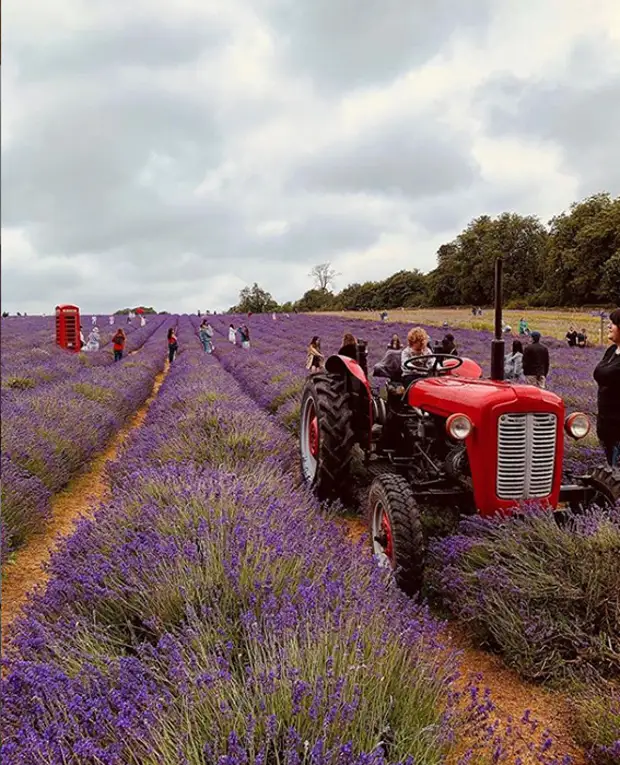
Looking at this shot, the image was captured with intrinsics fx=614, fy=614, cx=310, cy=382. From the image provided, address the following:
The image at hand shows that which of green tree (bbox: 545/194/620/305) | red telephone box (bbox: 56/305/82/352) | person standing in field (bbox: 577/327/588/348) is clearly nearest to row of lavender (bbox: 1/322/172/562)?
red telephone box (bbox: 56/305/82/352)

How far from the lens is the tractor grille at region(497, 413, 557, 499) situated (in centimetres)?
317

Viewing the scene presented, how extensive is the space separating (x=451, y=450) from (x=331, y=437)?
38.1 inches

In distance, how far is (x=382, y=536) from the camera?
344 centimetres

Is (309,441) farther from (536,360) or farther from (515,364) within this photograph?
(515,364)

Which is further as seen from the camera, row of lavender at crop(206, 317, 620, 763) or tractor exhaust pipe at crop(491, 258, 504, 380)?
tractor exhaust pipe at crop(491, 258, 504, 380)

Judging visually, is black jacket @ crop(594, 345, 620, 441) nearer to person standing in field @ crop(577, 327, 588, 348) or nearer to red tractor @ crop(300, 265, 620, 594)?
red tractor @ crop(300, 265, 620, 594)

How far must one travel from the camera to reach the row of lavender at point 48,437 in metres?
4.43

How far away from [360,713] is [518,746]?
106 cm

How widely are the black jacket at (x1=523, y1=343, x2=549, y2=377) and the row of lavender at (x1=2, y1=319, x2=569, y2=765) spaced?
251 inches

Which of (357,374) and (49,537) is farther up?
(357,374)

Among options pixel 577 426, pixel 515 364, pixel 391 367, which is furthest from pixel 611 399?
pixel 515 364

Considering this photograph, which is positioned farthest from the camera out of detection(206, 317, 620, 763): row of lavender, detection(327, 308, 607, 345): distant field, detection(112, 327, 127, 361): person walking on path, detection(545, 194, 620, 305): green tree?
detection(112, 327, 127, 361): person walking on path

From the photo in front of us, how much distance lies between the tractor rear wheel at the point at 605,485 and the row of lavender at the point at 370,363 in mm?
1847

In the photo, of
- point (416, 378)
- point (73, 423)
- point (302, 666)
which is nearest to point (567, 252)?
point (416, 378)
